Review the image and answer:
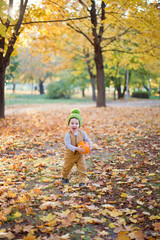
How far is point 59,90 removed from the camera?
3572cm

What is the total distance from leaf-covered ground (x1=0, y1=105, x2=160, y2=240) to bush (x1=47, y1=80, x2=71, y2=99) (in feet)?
92.9

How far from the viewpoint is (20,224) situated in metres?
3.06

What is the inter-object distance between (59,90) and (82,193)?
32.3m

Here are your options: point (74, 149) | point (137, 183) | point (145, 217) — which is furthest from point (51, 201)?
point (137, 183)

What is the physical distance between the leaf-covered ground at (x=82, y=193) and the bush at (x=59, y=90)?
28322 mm

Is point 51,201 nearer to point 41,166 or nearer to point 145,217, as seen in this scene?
point 145,217

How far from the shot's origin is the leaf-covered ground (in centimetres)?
297

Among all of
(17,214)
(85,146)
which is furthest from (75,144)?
(17,214)

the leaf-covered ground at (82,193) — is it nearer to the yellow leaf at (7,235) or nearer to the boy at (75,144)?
the yellow leaf at (7,235)

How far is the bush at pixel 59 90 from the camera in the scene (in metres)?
35.6

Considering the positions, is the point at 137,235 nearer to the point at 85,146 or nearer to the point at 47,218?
the point at 47,218

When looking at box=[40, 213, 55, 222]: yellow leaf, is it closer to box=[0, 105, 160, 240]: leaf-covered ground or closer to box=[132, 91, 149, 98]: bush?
box=[0, 105, 160, 240]: leaf-covered ground

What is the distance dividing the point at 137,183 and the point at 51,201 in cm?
168

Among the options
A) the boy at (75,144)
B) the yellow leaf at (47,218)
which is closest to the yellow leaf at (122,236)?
the yellow leaf at (47,218)
